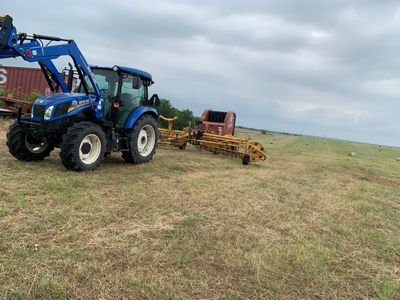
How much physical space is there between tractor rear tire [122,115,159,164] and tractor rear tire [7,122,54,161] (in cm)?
174

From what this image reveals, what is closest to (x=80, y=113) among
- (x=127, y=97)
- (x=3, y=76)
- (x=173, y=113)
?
(x=127, y=97)

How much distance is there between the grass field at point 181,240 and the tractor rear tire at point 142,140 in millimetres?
1517

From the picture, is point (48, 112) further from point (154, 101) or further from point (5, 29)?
point (154, 101)

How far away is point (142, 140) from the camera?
9484 mm

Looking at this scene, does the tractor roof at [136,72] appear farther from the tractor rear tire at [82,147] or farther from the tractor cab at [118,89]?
the tractor rear tire at [82,147]

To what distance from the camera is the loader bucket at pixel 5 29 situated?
6.18m

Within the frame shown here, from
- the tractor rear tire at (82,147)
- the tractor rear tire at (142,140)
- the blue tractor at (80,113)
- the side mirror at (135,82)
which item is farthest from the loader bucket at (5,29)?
the tractor rear tire at (142,140)

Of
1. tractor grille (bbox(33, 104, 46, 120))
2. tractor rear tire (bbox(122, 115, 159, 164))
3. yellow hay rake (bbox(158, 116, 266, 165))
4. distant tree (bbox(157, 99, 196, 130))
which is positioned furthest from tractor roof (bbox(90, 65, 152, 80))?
distant tree (bbox(157, 99, 196, 130))

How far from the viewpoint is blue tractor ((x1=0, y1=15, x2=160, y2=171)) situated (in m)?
6.80

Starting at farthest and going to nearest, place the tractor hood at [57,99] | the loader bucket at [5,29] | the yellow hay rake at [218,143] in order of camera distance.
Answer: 1. the yellow hay rake at [218,143]
2. the tractor hood at [57,99]
3. the loader bucket at [5,29]

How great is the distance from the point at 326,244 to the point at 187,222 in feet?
5.72

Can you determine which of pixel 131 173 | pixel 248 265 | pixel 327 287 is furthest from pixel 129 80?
pixel 327 287

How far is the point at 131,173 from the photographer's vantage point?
772 cm

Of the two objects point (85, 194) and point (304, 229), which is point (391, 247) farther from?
point (85, 194)
